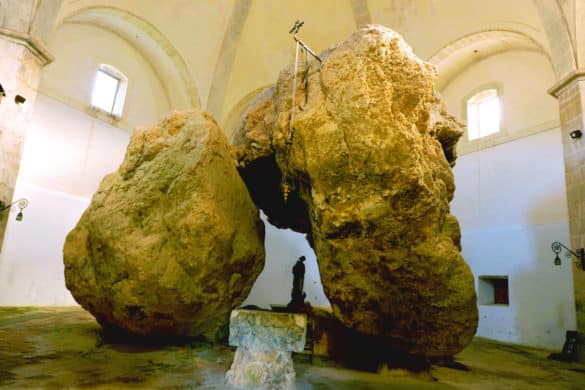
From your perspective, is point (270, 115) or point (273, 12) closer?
point (270, 115)

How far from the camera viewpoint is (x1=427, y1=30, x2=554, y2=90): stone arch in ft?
30.9

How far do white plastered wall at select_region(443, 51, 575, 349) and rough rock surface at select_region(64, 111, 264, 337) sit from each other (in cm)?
647

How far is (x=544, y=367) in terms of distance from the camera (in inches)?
232

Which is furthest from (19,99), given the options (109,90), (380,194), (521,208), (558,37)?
(521,208)

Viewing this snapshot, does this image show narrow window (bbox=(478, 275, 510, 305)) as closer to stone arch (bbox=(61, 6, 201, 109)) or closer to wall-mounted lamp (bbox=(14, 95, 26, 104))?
stone arch (bbox=(61, 6, 201, 109))

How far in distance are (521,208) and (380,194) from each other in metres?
6.88

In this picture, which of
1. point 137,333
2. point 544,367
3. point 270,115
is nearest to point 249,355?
point 137,333

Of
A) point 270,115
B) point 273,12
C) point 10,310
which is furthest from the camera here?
point 273,12

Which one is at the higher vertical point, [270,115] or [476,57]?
[476,57]

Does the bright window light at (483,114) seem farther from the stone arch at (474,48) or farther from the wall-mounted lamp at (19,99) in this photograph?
the wall-mounted lamp at (19,99)

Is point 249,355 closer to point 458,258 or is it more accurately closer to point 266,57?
point 458,258

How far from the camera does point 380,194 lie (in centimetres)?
386

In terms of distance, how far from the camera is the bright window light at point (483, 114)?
10266mm

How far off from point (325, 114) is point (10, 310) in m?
7.82
